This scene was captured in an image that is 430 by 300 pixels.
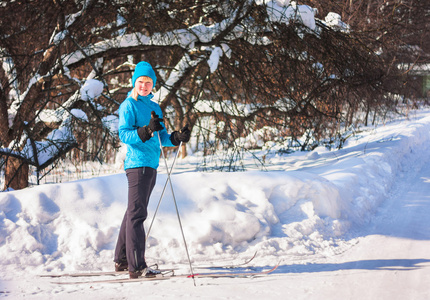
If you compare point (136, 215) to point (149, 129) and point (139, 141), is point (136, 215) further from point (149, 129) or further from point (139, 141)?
point (149, 129)

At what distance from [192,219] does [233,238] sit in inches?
21.5

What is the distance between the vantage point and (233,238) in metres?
4.86

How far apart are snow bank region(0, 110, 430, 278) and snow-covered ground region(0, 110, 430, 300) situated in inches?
0.5

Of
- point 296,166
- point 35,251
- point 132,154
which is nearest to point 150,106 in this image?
point 132,154

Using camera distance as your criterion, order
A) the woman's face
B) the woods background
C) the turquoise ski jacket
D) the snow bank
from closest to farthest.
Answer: the turquoise ski jacket, the woman's face, the snow bank, the woods background

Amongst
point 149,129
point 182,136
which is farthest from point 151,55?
point 149,129

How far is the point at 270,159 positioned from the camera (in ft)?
42.6

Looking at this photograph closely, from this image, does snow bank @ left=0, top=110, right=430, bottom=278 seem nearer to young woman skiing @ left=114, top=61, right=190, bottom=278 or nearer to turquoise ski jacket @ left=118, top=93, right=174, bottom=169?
young woman skiing @ left=114, top=61, right=190, bottom=278

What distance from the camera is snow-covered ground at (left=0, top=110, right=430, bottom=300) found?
3709mm

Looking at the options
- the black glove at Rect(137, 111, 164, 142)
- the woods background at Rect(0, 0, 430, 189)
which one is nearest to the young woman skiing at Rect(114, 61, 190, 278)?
the black glove at Rect(137, 111, 164, 142)

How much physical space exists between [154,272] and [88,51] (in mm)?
5757

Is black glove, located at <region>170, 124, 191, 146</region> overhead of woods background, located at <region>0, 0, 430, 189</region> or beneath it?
beneath

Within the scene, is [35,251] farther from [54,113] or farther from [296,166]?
A: [296,166]

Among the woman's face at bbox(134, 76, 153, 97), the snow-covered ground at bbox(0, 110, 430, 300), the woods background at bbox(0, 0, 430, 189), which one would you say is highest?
the woods background at bbox(0, 0, 430, 189)
